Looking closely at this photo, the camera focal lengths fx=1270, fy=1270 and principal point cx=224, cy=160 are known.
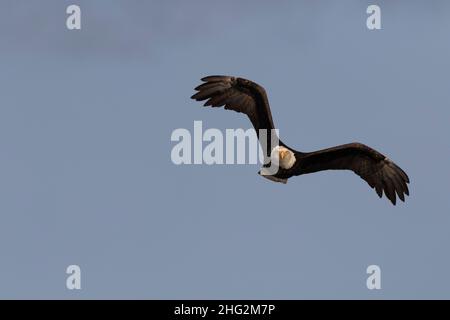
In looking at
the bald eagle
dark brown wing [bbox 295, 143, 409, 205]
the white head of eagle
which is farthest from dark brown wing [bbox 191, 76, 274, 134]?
dark brown wing [bbox 295, 143, 409, 205]

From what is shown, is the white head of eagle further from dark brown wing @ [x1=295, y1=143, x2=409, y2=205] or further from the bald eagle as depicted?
dark brown wing @ [x1=295, y1=143, x2=409, y2=205]

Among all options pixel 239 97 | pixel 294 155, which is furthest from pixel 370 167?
pixel 239 97

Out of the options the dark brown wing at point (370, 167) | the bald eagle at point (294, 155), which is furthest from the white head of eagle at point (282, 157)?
the dark brown wing at point (370, 167)

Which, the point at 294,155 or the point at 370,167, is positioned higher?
the point at 294,155

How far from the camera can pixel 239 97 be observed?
33.8 meters

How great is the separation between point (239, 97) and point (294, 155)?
215 centimetres

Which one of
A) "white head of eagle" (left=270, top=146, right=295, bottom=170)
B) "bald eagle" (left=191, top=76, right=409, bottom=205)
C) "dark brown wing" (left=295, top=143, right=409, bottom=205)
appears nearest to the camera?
"white head of eagle" (left=270, top=146, right=295, bottom=170)

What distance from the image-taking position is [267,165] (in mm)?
33281

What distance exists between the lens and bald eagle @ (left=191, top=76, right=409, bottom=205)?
3341cm

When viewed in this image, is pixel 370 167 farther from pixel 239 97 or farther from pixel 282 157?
pixel 239 97

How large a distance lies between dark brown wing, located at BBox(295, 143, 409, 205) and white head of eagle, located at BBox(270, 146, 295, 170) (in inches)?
27.0
